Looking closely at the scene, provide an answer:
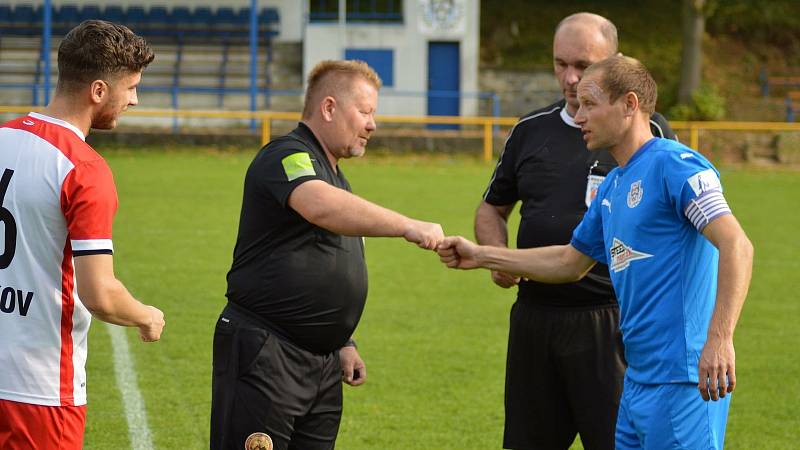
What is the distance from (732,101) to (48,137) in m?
32.8

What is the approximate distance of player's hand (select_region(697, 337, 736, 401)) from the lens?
404 centimetres

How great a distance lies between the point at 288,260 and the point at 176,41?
31934 millimetres

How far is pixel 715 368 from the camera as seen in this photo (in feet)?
13.2

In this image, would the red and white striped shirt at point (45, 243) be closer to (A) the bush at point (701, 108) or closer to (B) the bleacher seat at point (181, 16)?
(A) the bush at point (701, 108)

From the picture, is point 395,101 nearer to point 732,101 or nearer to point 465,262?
point 732,101

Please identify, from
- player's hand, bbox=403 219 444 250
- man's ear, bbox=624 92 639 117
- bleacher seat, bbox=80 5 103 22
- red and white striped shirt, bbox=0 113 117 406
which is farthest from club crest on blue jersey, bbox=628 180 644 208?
bleacher seat, bbox=80 5 103 22

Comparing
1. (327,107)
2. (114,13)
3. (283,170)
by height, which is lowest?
(283,170)

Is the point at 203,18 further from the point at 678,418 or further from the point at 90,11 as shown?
the point at 678,418

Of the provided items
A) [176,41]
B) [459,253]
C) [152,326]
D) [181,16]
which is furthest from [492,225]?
[181,16]

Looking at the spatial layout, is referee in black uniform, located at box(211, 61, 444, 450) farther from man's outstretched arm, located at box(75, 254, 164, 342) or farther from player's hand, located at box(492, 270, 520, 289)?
player's hand, located at box(492, 270, 520, 289)

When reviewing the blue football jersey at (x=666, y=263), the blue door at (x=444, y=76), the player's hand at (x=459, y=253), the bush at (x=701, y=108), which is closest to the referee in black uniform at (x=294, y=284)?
the player's hand at (x=459, y=253)

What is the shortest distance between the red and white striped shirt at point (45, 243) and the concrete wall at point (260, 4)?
101 ft

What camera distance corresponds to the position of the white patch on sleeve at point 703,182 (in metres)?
4.18

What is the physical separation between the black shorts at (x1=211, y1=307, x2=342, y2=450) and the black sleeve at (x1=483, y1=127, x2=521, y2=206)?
1.55 m
